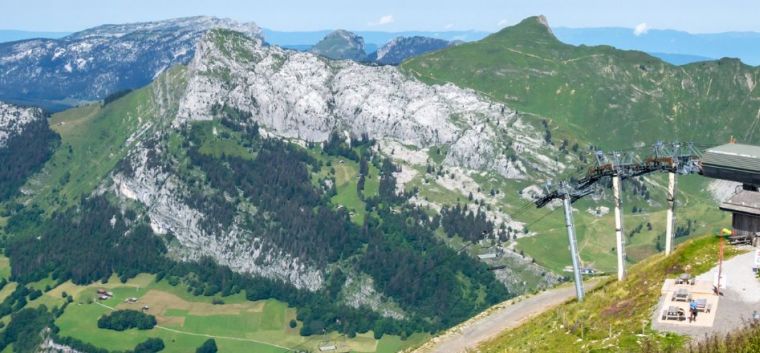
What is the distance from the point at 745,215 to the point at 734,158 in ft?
29.8

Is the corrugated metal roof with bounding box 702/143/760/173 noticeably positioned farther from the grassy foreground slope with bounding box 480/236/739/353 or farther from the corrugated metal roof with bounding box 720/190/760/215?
the grassy foreground slope with bounding box 480/236/739/353

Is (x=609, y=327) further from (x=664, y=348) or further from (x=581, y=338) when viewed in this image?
(x=664, y=348)

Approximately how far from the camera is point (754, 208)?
95062mm

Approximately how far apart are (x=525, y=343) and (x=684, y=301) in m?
21.7

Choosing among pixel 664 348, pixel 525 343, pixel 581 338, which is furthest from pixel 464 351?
pixel 664 348

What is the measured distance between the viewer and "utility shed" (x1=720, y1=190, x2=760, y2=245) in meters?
95.6

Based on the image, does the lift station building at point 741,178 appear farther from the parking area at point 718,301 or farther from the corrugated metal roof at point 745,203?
the parking area at point 718,301

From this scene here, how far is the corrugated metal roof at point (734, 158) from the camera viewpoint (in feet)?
327

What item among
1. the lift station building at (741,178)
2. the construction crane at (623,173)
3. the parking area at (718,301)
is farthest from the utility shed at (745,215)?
the construction crane at (623,173)

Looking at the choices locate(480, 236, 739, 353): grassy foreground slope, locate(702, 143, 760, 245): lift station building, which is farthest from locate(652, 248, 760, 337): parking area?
locate(702, 143, 760, 245): lift station building

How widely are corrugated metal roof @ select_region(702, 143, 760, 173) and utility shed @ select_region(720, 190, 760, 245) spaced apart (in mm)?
3714

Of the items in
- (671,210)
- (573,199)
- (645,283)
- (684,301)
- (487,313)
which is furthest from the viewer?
(487,313)

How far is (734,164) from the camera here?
101 meters

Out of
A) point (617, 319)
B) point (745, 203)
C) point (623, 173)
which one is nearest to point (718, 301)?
point (617, 319)
